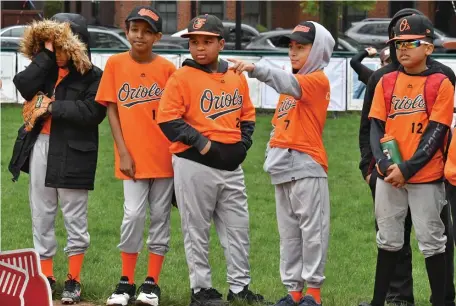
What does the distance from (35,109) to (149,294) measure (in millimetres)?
1502

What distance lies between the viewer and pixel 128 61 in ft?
22.4

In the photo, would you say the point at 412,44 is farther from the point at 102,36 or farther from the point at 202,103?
the point at 102,36

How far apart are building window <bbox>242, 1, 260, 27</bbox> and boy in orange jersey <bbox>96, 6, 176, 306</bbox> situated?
35.5 m

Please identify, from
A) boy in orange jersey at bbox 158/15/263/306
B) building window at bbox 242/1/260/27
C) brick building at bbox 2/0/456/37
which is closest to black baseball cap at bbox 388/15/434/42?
boy in orange jersey at bbox 158/15/263/306

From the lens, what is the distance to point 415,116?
240 inches

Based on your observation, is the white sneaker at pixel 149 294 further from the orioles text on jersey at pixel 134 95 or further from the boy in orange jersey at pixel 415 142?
the boy in orange jersey at pixel 415 142

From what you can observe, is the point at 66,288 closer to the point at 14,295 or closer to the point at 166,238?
the point at 166,238

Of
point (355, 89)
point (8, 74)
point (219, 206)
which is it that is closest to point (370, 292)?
point (219, 206)

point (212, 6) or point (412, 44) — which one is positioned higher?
point (212, 6)

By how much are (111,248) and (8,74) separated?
11673mm

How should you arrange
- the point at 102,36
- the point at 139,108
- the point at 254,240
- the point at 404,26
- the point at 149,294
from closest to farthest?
1. the point at 404,26
2. the point at 149,294
3. the point at 139,108
4. the point at 254,240
5. the point at 102,36

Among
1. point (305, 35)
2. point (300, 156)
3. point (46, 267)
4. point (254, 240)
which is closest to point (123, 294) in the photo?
point (46, 267)

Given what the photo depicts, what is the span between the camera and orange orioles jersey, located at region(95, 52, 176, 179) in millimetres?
6758

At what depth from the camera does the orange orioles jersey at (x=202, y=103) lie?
6418mm
